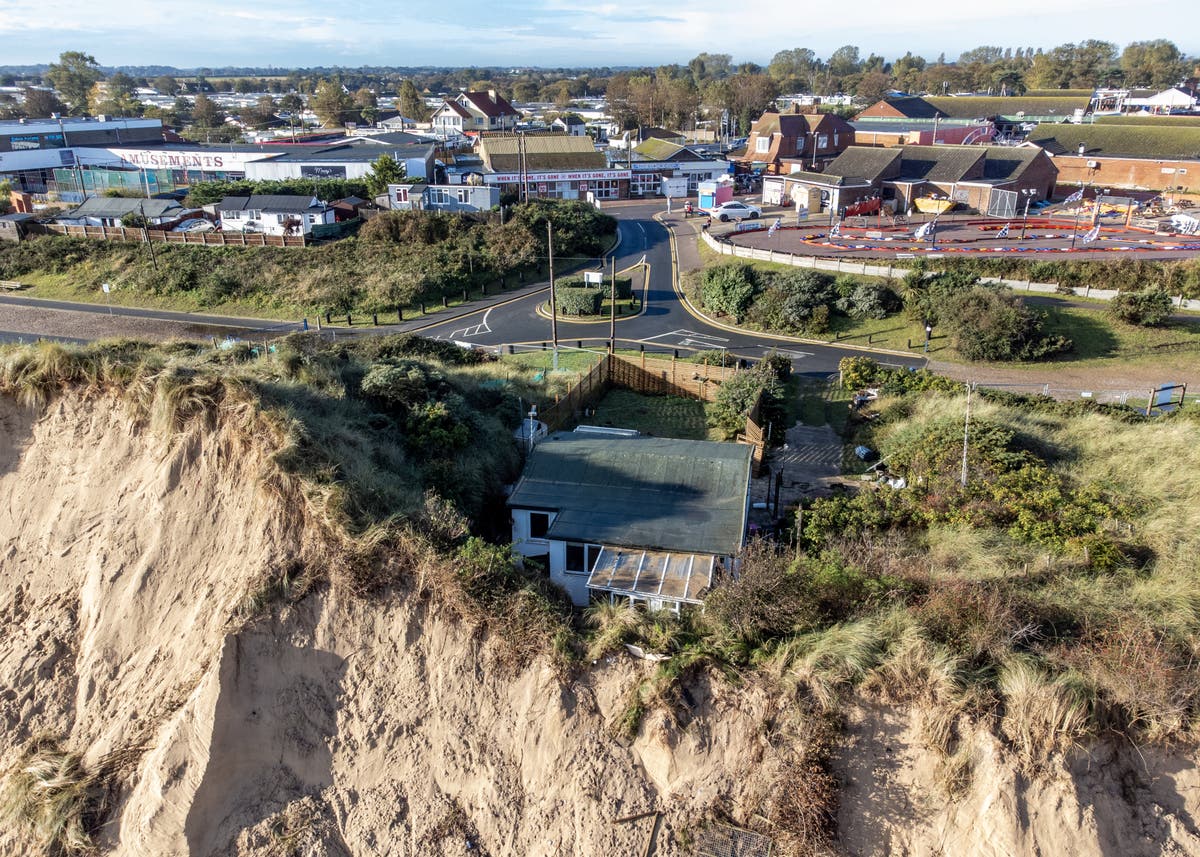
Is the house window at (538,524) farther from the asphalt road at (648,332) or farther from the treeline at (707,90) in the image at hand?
the treeline at (707,90)

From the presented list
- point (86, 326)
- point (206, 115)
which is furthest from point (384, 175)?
point (206, 115)

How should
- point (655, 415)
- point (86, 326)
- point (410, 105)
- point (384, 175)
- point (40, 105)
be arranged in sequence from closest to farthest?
point (655, 415), point (86, 326), point (384, 175), point (410, 105), point (40, 105)

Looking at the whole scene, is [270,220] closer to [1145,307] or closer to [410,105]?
[1145,307]

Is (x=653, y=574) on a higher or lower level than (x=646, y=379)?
higher

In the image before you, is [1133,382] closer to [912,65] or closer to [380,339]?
[380,339]

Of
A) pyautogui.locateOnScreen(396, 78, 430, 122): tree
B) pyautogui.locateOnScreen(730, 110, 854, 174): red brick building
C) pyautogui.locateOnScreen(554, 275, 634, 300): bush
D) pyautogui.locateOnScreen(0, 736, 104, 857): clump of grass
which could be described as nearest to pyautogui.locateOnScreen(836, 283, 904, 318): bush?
pyautogui.locateOnScreen(554, 275, 634, 300): bush

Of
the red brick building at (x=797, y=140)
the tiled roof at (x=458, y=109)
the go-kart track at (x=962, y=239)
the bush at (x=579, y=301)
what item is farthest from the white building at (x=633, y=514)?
the tiled roof at (x=458, y=109)

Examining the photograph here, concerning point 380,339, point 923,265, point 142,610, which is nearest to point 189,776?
point 142,610
